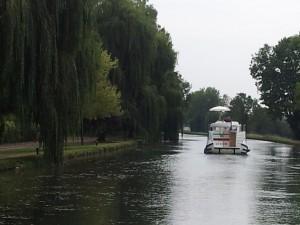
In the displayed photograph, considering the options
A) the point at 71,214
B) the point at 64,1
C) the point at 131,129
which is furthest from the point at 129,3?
the point at 71,214

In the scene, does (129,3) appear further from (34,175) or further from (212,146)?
(34,175)

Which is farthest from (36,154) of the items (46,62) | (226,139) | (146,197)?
(226,139)

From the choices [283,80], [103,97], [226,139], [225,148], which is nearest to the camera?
[103,97]

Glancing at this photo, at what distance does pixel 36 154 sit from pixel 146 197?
13129 millimetres

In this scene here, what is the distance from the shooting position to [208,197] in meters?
19.5

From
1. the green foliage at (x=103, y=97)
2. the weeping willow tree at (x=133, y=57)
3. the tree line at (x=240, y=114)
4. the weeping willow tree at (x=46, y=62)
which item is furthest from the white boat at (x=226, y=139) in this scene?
the tree line at (x=240, y=114)

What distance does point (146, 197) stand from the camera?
1900 centimetres

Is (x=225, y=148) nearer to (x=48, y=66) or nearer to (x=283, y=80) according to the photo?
(x=48, y=66)

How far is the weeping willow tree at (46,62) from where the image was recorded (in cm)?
2359

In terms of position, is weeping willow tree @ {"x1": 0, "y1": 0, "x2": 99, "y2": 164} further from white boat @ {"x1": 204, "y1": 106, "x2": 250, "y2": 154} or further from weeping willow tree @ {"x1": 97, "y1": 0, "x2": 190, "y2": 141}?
weeping willow tree @ {"x1": 97, "y1": 0, "x2": 190, "y2": 141}

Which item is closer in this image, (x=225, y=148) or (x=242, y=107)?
(x=225, y=148)

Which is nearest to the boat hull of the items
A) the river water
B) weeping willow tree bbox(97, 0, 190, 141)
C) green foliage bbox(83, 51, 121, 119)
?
weeping willow tree bbox(97, 0, 190, 141)

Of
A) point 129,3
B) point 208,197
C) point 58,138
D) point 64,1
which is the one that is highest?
point 129,3

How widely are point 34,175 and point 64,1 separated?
7.64m
